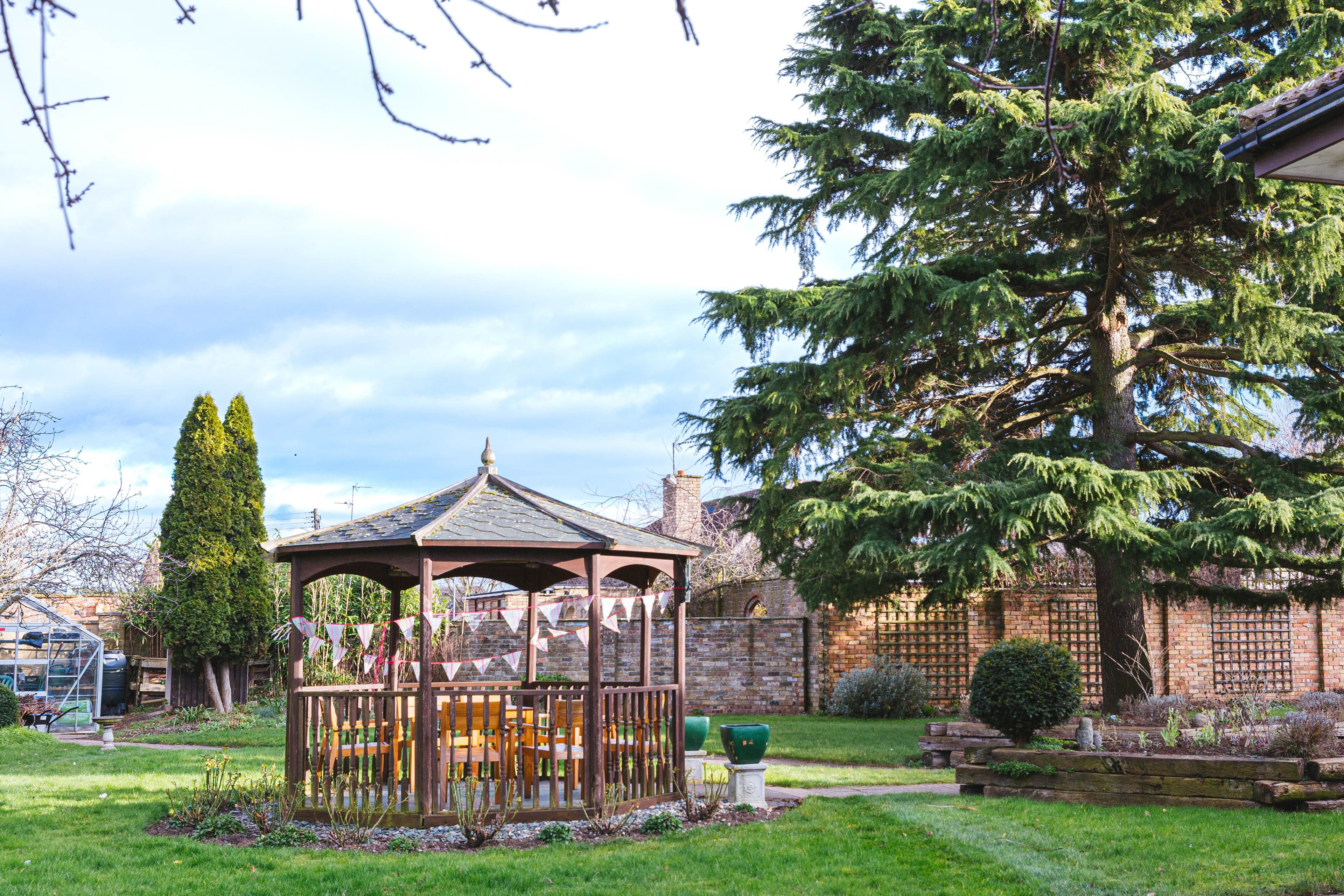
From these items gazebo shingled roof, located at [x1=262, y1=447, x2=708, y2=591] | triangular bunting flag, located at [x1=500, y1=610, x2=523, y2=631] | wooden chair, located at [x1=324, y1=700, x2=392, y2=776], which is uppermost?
gazebo shingled roof, located at [x1=262, y1=447, x2=708, y2=591]

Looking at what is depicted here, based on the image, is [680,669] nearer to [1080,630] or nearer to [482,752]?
[482,752]

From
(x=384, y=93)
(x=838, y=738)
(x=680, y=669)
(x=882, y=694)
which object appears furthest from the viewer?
(x=882, y=694)

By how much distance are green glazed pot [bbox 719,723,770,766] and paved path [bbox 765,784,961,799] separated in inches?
19.7

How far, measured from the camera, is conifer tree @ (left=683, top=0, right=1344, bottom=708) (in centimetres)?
1069

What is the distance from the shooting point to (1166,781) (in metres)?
8.07

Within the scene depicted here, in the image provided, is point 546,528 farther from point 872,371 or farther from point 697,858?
point 872,371

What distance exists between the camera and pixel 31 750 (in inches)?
520

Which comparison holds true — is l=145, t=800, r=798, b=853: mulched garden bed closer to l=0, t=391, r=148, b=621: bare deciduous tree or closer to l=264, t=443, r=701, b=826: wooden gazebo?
l=264, t=443, r=701, b=826: wooden gazebo

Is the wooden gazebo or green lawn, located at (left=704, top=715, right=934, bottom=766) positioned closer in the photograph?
the wooden gazebo

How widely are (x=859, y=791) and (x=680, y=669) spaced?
206cm

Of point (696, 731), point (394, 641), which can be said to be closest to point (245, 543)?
point (394, 641)

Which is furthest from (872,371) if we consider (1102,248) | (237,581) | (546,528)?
(237,581)

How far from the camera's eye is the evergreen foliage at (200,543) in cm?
1872

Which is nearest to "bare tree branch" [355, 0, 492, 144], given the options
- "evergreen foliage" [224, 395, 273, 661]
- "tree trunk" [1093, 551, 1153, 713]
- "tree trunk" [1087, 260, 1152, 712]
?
"tree trunk" [1087, 260, 1152, 712]
